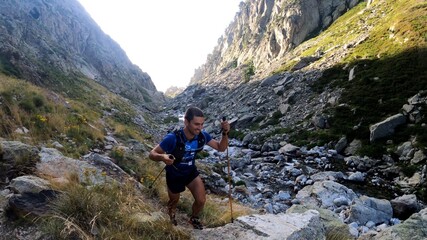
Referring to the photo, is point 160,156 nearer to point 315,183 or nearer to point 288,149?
point 315,183

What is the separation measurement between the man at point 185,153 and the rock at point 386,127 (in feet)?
51.1

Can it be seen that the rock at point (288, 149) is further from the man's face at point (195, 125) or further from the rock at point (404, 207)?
the man's face at point (195, 125)

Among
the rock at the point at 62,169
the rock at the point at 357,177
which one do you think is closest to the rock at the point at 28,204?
the rock at the point at 62,169

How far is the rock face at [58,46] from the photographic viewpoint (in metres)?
35.8

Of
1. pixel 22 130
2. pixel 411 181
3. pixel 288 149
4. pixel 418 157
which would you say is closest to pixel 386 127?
pixel 418 157

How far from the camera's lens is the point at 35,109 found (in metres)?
12.4

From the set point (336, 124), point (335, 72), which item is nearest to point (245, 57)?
point (335, 72)

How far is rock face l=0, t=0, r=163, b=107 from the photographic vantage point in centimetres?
3581

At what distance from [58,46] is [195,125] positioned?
67760mm

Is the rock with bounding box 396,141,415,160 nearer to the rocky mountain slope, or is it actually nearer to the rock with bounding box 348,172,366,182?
the rocky mountain slope

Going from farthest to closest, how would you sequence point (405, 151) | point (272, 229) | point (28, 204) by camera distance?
point (405, 151)
point (272, 229)
point (28, 204)

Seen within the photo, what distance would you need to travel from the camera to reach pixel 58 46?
6334 cm

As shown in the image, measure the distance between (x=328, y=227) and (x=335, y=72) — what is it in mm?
27766

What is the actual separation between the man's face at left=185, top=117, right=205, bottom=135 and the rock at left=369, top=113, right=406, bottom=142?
1618cm
